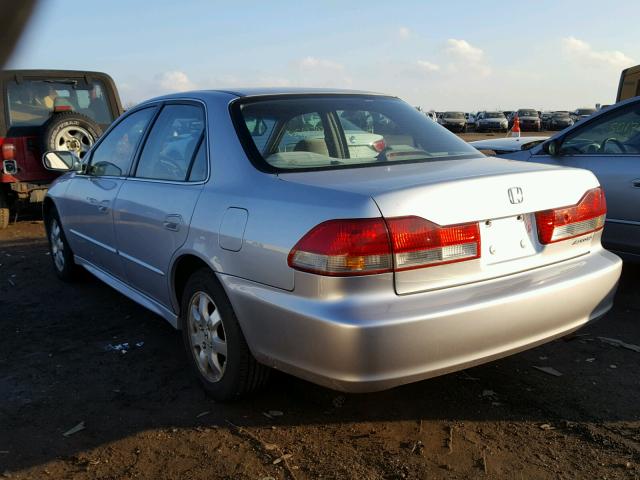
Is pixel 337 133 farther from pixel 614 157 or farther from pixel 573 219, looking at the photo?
pixel 614 157

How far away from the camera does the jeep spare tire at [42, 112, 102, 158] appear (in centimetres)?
766

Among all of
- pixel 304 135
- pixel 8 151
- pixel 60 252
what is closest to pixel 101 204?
pixel 60 252

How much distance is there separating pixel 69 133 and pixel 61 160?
3070 mm

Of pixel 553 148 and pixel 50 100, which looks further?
pixel 50 100

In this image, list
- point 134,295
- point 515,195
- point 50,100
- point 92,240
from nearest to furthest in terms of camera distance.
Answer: point 515,195, point 134,295, point 92,240, point 50,100

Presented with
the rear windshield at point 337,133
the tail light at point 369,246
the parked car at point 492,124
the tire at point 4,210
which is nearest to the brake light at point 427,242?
the tail light at point 369,246

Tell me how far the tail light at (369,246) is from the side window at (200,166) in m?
0.96

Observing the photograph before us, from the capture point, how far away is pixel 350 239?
2.41 m

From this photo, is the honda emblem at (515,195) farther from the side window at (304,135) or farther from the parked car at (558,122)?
the parked car at (558,122)

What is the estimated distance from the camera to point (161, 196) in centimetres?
348

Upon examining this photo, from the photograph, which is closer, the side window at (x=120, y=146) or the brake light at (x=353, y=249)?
the brake light at (x=353, y=249)

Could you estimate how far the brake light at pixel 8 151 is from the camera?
7996mm

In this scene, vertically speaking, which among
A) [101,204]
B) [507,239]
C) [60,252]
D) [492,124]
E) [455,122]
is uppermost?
[507,239]

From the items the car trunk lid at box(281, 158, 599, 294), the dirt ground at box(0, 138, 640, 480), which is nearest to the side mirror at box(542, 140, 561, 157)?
the dirt ground at box(0, 138, 640, 480)
